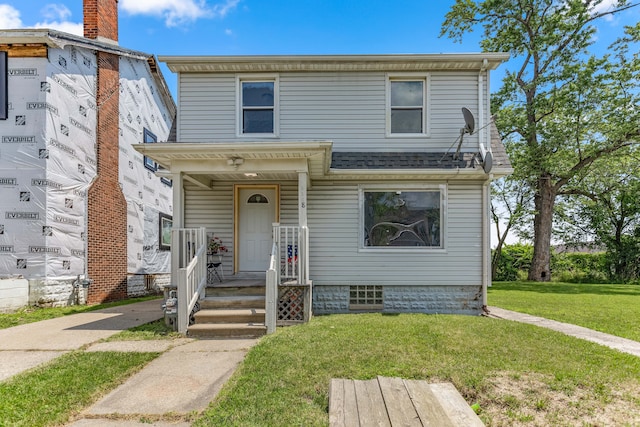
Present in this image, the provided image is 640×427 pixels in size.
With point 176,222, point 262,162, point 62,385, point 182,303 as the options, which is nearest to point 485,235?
point 262,162

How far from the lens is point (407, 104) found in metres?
7.95

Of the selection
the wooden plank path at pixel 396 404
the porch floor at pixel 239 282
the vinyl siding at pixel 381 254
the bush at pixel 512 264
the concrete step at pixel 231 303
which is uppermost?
the vinyl siding at pixel 381 254

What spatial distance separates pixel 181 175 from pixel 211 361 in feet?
11.8

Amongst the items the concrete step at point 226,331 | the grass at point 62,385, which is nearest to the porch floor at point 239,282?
the concrete step at point 226,331

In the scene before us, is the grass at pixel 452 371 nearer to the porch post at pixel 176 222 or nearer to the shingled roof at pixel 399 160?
the porch post at pixel 176 222

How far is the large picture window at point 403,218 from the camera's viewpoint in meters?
7.62

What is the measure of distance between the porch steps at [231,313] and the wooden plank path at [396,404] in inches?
104

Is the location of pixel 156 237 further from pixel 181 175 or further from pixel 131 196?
pixel 181 175

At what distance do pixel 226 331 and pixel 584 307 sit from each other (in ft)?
28.3

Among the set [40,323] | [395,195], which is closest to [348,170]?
[395,195]

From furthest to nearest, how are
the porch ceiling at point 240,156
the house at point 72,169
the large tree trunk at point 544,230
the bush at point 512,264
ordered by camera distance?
the bush at point 512,264 → the large tree trunk at point 544,230 → the house at point 72,169 → the porch ceiling at point 240,156

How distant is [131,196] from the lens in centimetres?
1161

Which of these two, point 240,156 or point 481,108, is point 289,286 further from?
point 481,108

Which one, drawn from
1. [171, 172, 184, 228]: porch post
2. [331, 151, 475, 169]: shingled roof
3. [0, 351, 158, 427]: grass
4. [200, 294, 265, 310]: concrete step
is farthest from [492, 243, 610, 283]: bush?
[0, 351, 158, 427]: grass
